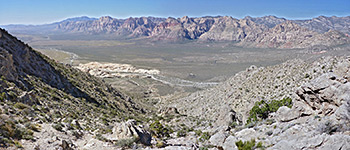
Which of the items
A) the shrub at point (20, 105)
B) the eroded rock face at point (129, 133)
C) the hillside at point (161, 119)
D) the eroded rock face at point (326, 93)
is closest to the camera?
the hillside at point (161, 119)

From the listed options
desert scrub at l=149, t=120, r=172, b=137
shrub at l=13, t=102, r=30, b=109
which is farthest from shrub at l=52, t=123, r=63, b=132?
desert scrub at l=149, t=120, r=172, b=137

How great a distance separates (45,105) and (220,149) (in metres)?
14.9

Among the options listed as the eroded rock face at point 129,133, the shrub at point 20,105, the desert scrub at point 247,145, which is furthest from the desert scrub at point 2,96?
the desert scrub at point 247,145

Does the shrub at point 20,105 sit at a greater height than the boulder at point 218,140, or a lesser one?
greater

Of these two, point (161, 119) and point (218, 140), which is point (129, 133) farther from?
point (161, 119)

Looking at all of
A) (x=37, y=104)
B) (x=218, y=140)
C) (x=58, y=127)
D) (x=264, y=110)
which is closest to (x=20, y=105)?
→ (x=37, y=104)

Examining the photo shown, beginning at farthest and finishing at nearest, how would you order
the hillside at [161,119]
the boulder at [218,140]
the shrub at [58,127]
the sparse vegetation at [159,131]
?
1. the sparse vegetation at [159,131]
2. the shrub at [58,127]
3. the boulder at [218,140]
4. the hillside at [161,119]

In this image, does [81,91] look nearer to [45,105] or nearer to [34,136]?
[45,105]

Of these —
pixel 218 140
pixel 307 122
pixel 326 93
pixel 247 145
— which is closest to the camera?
pixel 247 145

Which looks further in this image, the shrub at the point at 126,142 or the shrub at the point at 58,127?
the shrub at the point at 58,127

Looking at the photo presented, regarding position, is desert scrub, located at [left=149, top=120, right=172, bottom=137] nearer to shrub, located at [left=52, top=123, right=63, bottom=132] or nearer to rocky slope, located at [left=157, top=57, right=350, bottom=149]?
rocky slope, located at [left=157, top=57, right=350, bottom=149]

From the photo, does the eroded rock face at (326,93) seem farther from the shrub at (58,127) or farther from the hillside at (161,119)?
the shrub at (58,127)

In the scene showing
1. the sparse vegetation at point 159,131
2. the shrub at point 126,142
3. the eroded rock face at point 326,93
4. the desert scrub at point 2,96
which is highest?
the eroded rock face at point 326,93

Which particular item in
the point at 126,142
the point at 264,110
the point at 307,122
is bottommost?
the point at 126,142
